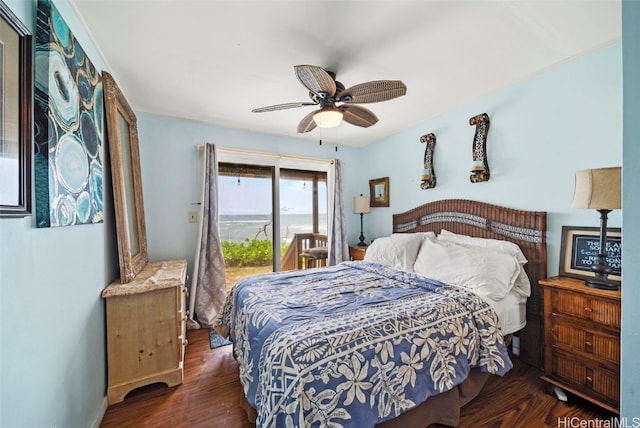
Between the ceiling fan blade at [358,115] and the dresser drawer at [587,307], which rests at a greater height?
the ceiling fan blade at [358,115]

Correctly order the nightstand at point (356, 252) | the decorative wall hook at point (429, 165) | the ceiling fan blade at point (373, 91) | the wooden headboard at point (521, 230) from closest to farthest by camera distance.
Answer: the ceiling fan blade at point (373, 91) < the wooden headboard at point (521, 230) < the decorative wall hook at point (429, 165) < the nightstand at point (356, 252)

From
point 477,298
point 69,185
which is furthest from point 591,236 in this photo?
point 69,185

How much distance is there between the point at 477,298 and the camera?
179cm

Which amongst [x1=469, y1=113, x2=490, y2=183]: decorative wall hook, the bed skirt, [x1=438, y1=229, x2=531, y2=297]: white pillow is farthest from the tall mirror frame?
[x1=469, y1=113, x2=490, y2=183]: decorative wall hook

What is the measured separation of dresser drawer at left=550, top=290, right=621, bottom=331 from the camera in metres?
1.51

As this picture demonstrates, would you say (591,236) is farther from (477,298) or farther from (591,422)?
(591,422)

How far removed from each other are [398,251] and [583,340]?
145 cm

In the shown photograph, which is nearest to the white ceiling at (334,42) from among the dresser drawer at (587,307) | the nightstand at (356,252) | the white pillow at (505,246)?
the white pillow at (505,246)

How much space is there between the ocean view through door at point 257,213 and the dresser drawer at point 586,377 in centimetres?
302

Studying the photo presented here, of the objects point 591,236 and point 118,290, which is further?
point 591,236

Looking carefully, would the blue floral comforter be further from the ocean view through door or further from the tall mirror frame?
the ocean view through door

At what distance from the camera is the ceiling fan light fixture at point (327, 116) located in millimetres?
2020

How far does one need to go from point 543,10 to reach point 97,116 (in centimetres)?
290

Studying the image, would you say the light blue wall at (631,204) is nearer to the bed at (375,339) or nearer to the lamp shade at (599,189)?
the bed at (375,339)
